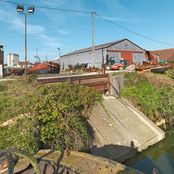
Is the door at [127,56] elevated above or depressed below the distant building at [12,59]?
below

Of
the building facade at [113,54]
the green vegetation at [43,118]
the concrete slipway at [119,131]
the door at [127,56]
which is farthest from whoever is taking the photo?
the door at [127,56]

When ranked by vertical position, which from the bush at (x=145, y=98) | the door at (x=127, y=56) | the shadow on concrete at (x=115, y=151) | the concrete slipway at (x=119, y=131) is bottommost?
the shadow on concrete at (x=115, y=151)

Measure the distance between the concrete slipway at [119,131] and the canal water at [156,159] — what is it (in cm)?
23

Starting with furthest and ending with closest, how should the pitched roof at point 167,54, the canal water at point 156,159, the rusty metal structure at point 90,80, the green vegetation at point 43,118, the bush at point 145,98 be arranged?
the pitched roof at point 167,54 → the bush at point 145,98 → the rusty metal structure at point 90,80 → the canal water at point 156,159 → the green vegetation at point 43,118

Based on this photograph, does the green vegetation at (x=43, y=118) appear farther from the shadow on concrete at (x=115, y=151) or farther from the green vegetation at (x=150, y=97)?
the green vegetation at (x=150, y=97)

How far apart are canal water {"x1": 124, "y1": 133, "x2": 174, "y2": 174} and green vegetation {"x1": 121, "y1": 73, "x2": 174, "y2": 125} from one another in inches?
110

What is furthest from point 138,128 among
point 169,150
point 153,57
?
point 153,57

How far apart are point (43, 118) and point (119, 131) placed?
3582 millimetres

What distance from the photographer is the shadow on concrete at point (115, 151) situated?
800 cm

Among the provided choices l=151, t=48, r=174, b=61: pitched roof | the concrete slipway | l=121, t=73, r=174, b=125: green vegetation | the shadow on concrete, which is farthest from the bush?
l=151, t=48, r=174, b=61: pitched roof

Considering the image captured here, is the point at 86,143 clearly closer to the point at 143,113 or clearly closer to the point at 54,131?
the point at 54,131

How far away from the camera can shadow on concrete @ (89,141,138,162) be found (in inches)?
315

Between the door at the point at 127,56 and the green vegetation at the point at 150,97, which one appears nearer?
the green vegetation at the point at 150,97

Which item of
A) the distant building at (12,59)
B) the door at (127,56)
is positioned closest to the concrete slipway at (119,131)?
the door at (127,56)
